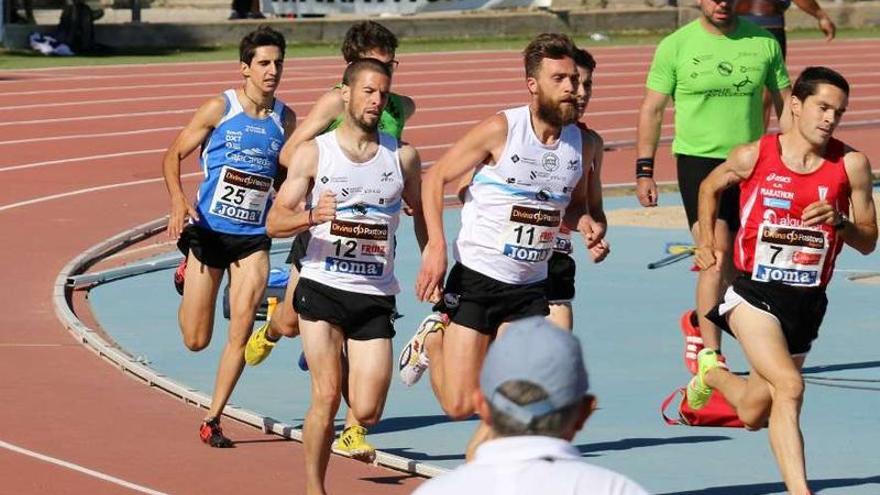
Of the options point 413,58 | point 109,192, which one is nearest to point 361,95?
point 109,192

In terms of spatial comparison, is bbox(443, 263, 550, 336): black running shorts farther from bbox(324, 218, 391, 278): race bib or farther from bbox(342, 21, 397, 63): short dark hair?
bbox(342, 21, 397, 63): short dark hair

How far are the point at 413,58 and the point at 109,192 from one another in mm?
12729

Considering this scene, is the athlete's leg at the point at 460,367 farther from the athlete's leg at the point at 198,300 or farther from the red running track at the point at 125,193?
the athlete's leg at the point at 198,300

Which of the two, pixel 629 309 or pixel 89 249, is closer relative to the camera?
pixel 629 309

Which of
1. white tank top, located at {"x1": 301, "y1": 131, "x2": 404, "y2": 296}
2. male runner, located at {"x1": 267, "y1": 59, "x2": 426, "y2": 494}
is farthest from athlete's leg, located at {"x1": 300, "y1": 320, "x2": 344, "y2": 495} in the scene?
white tank top, located at {"x1": 301, "y1": 131, "x2": 404, "y2": 296}

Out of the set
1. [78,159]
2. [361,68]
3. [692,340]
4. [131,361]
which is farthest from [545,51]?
[78,159]

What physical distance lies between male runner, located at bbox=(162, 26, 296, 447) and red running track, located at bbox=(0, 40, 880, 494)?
0.57 metres

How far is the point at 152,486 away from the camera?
29.8ft

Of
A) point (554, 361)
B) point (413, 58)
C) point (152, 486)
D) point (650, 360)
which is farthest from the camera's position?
point (413, 58)

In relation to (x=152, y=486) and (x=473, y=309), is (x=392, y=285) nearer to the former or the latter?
(x=473, y=309)

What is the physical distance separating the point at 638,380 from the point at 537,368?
308 inches

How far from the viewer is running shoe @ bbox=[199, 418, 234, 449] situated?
986cm

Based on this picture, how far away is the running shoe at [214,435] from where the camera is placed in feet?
32.3

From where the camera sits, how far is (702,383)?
9414 millimetres
